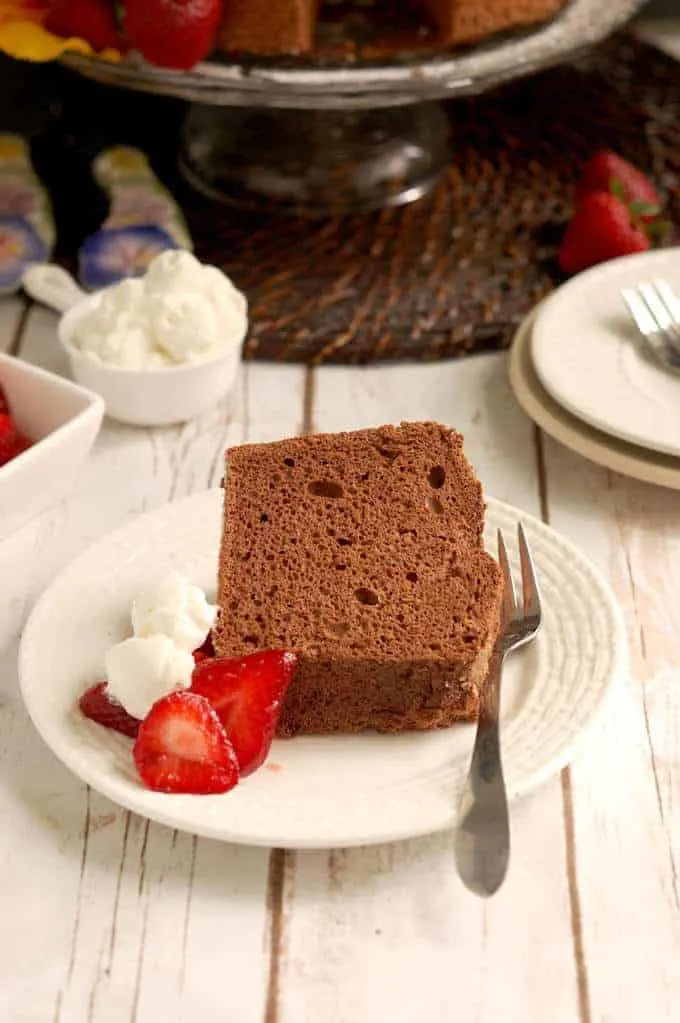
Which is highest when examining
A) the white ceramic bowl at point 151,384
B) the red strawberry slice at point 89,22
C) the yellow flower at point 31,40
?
the red strawberry slice at point 89,22

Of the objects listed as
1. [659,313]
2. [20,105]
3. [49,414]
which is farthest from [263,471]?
[20,105]

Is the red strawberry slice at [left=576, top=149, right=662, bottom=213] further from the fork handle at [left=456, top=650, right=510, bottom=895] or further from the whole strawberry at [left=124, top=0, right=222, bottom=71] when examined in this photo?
the fork handle at [left=456, top=650, right=510, bottom=895]

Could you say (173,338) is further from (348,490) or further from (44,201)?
(44,201)

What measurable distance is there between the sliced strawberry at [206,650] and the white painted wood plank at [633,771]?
1.10ft

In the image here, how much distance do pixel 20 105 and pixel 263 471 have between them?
1.12 m

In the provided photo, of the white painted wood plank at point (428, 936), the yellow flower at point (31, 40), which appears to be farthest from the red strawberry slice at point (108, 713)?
the yellow flower at point (31, 40)

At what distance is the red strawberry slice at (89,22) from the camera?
1781mm

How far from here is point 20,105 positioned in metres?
2.16

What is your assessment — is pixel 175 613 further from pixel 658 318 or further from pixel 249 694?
pixel 658 318

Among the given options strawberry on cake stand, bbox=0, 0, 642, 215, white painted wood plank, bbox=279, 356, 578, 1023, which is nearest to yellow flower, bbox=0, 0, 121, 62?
strawberry on cake stand, bbox=0, 0, 642, 215

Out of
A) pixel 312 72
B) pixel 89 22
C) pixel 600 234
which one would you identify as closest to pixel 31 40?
pixel 89 22

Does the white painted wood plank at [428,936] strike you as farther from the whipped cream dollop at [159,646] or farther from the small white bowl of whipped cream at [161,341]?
the small white bowl of whipped cream at [161,341]

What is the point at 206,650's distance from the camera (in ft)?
4.00

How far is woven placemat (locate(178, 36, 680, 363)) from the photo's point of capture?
1813mm
